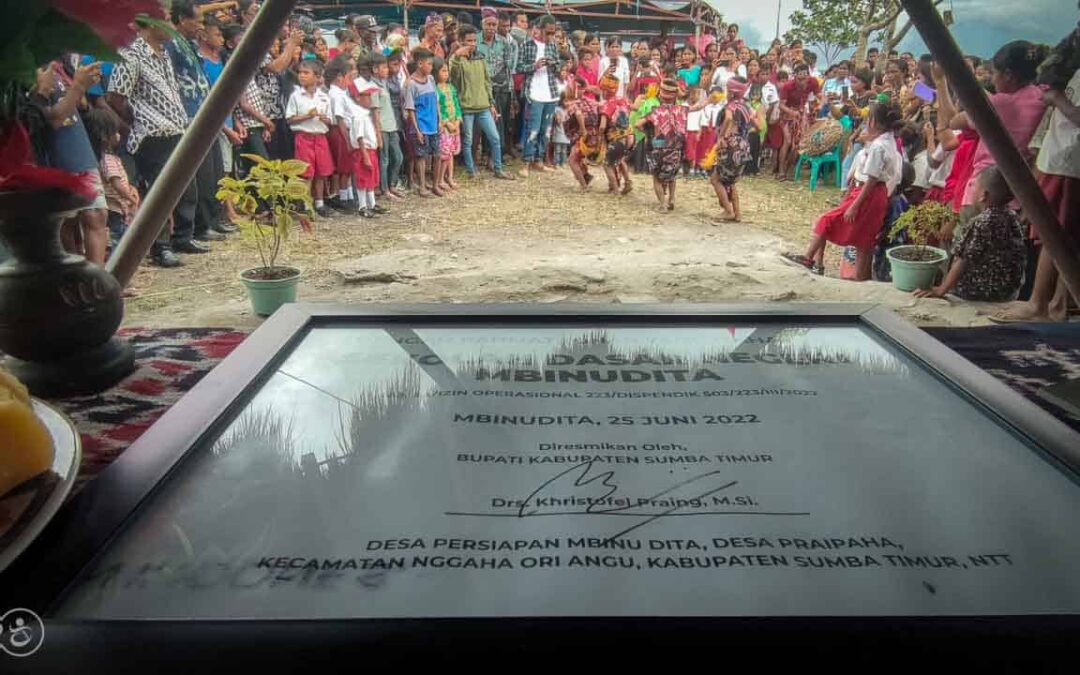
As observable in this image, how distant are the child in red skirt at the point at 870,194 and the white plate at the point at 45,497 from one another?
3.40m

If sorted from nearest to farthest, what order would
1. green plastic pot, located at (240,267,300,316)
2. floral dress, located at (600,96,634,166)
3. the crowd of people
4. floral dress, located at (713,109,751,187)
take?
green plastic pot, located at (240,267,300,316)
the crowd of people
floral dress, located at (713,109,751,187)
floral dress, located at (600,96,634,166)

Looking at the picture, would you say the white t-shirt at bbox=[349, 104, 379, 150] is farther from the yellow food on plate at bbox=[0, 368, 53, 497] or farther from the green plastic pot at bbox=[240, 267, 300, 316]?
the yellow food on plate at bbox=[0, 368, 53, 497]

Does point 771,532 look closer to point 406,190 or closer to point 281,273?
point 281,273

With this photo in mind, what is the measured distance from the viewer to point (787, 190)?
679cm

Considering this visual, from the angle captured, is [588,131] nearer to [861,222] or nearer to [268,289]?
[861,222]

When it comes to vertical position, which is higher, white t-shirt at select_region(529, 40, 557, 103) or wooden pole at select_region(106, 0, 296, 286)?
white t-shirt at select_region(529, 40, 557, 103)

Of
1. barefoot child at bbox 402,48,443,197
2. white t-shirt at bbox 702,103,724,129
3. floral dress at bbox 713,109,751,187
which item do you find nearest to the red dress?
floral dress at bbox 713,109,751,187

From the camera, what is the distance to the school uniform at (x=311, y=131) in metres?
4.66

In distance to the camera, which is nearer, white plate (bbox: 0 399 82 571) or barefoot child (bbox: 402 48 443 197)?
white plate (bbox: 0 399 82 571)

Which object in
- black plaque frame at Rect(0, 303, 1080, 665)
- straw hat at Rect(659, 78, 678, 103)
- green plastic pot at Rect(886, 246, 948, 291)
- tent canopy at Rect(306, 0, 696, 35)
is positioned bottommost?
green plastic pot at Rect(886, 246, 948, 291)

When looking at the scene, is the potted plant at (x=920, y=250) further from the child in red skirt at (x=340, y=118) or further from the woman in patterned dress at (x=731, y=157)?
the child in red skirt at (x=340, y=118)

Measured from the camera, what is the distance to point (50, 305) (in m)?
0.83

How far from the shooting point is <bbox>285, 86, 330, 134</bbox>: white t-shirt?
4.65 m

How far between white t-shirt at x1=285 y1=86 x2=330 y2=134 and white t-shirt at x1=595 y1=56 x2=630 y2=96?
9.69ft
